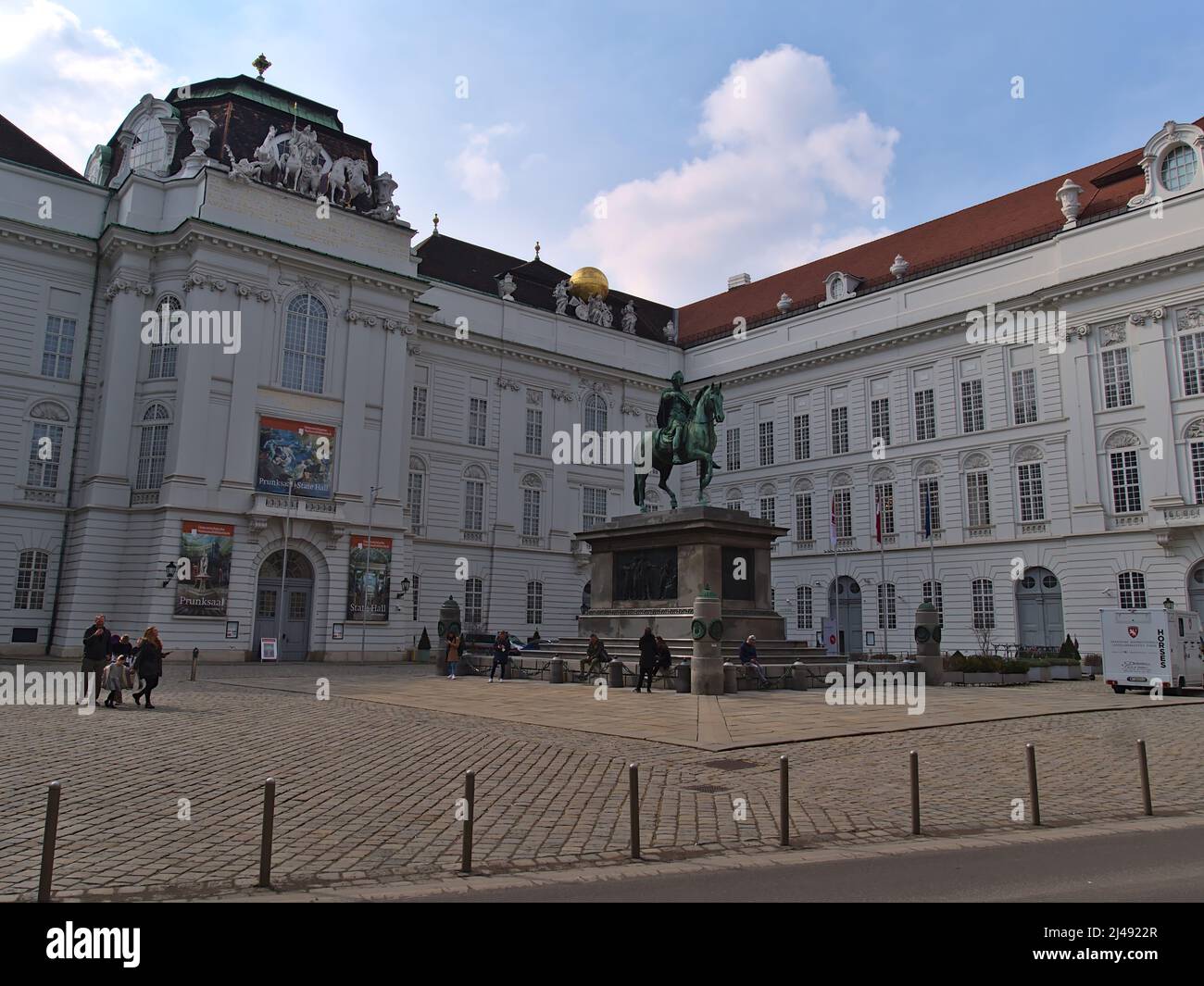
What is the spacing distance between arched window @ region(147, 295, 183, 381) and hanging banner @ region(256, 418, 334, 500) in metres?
4.69

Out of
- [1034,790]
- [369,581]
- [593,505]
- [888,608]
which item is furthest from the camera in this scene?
[593,505]

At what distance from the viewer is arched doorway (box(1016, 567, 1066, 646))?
4375cm

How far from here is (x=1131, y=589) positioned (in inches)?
1614

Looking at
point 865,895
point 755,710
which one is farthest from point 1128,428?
point 865,895

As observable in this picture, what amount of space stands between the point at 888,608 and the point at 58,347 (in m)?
43.1

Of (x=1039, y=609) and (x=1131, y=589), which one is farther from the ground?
(x=1131, y=589)

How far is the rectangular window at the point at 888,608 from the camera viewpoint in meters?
50.0

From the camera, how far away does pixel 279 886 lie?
7004mm

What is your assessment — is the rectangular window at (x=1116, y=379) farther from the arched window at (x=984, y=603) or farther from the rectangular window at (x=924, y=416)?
the arched window at (x=984, y=603)

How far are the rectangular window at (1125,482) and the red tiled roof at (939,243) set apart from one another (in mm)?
12128

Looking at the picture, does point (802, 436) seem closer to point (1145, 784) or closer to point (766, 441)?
point (766, 441)

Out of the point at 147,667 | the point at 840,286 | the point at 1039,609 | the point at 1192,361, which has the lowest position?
the point at 147,667

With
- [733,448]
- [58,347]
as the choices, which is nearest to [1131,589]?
[733,448]
